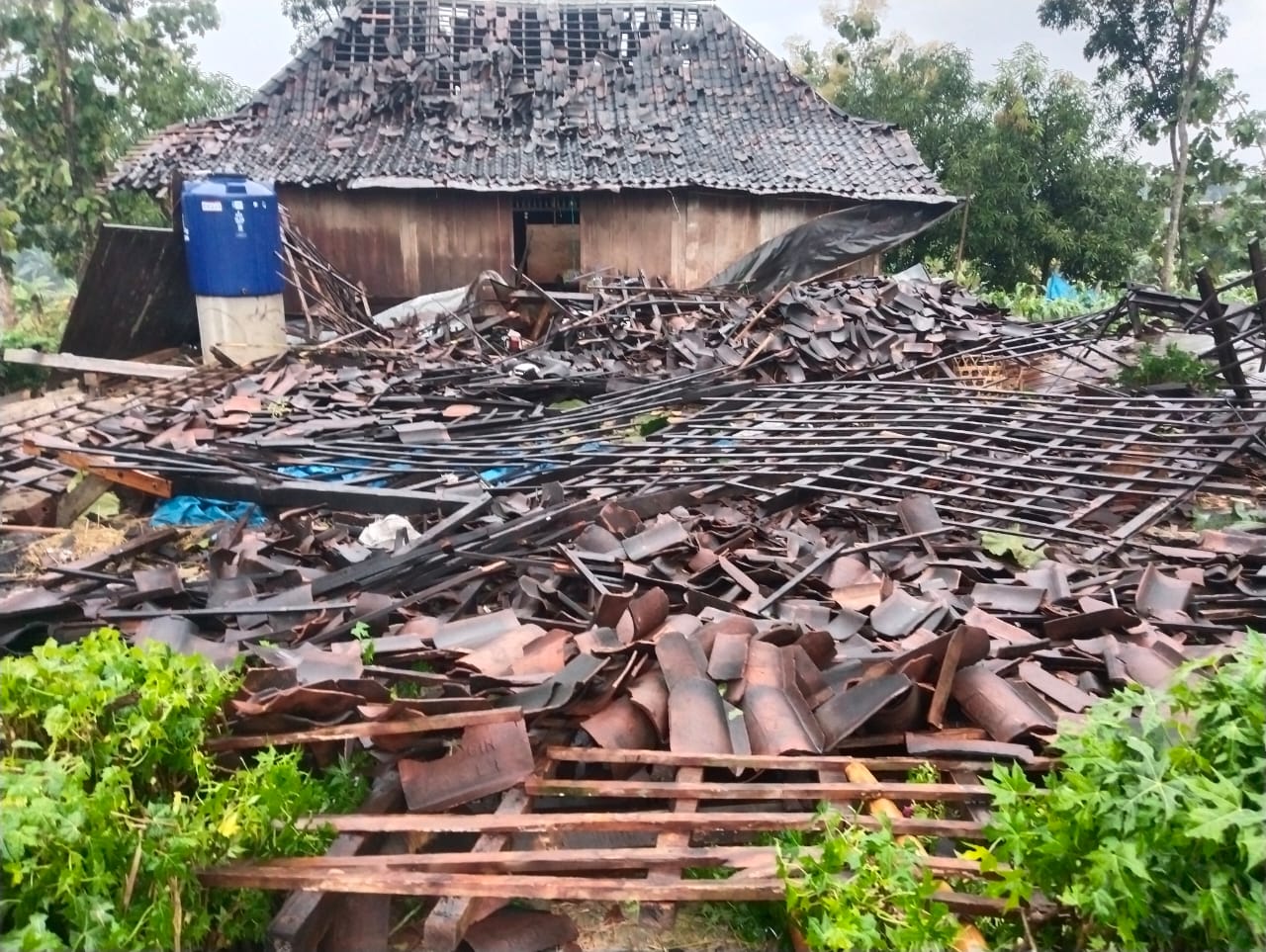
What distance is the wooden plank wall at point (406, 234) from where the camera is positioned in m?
14.4

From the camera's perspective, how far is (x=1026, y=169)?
58.7 ft

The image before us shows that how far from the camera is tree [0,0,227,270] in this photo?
1459 cm

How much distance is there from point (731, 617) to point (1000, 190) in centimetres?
1710

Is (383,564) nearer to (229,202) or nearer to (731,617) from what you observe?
(731,617)

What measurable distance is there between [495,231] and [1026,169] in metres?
11.1

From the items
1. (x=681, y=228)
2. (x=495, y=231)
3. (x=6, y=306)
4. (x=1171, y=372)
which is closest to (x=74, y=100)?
(x=6, y=306)

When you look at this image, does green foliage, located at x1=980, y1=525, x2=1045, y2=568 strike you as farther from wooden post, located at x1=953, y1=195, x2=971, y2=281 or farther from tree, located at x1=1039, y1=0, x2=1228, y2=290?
tree, located at x1=1039, y1=0, x2=1228, y2=290

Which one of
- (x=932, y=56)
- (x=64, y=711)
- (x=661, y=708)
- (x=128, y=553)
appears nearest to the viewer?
(x=64, y=711)

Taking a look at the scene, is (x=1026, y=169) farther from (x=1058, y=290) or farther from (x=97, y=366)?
(x=97, y=366)

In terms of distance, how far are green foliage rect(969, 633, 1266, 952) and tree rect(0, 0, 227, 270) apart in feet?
56.8

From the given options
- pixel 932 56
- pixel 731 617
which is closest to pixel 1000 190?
pixel 932 56

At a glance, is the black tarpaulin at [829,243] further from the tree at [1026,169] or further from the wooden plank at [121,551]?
the wooden plank at [121,551]

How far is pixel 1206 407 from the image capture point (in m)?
7.41

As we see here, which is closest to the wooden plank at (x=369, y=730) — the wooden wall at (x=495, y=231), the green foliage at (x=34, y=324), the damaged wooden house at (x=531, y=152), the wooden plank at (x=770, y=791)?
the wooden plank at (x=770, y=791)
